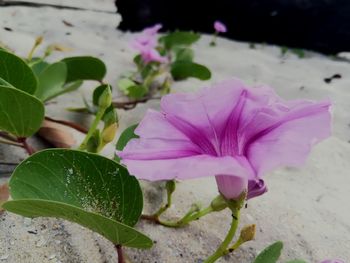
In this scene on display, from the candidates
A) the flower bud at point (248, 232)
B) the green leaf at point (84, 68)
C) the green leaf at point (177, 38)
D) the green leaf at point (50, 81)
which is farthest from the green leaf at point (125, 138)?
the green leaf at point (177, 38)

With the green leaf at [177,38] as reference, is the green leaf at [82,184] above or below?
above

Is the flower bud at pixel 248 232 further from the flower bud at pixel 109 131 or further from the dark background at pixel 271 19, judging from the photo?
the dark background at pixel 271 19

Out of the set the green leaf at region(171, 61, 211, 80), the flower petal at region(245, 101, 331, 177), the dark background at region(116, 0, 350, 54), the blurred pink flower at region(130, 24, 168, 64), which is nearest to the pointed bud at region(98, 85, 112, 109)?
the flower petal at region(245, 101, 331, 177)

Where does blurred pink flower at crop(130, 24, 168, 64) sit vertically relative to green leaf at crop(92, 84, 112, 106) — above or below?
below

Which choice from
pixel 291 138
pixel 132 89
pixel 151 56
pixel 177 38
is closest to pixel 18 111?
pixel 291 138

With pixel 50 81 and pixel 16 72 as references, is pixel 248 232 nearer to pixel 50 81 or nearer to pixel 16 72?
pixel 16 72

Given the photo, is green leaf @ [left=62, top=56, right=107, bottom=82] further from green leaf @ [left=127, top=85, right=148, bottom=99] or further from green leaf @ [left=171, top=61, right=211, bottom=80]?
green leaf @ [left=171, top=61, right=211, bottom=80]

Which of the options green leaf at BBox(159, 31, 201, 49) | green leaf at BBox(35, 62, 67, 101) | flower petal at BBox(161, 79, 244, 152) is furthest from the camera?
green leaf at BBox(159, 31, 201, 49)
